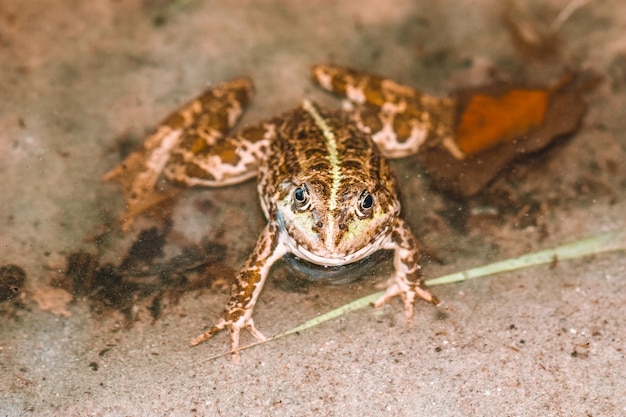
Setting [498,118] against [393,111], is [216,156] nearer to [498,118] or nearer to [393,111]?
[393,111]

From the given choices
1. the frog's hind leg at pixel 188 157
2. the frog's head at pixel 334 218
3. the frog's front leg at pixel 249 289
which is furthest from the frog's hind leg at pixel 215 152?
the frog's head at pixel 334 218

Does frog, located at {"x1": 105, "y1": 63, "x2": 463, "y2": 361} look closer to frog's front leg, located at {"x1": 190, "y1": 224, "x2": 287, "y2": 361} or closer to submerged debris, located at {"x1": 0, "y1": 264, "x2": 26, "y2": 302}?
frog's front leg, located at {"x1": 190, "y1": 224, "x2": 287, "y2": 361}

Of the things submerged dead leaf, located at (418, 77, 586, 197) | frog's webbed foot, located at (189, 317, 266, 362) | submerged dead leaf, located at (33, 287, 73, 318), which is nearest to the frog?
frog's webbed foot, located at (189, 317, 266, 362)

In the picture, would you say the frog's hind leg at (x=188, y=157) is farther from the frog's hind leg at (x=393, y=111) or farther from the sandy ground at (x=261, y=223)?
the frog's hind leg at (x=393, y=111)

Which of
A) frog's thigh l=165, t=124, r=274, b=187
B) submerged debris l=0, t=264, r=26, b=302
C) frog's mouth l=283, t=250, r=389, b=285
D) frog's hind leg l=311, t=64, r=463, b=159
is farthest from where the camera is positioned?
frog's hind leg l=311, t=64, r=463, b=159

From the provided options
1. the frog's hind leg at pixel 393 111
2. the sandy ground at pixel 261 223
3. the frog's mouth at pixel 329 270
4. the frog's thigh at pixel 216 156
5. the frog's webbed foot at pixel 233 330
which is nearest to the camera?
the sandy ground at pixel 261 223

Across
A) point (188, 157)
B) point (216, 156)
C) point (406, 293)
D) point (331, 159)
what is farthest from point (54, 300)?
point (406, 293)

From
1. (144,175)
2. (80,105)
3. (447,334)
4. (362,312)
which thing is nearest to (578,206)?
(447,334)
